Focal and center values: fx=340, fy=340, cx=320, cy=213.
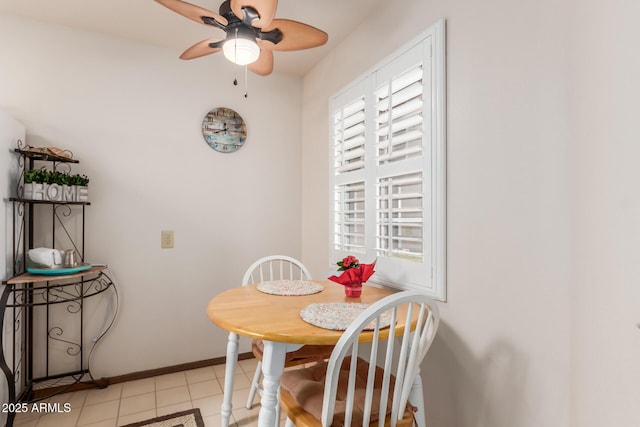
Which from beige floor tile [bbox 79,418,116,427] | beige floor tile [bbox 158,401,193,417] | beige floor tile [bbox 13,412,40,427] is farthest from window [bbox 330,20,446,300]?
beige floor tile [bbox 13,412,40,427]

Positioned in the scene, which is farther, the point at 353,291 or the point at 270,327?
the point at 353,291

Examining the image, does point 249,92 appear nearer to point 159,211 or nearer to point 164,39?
point 164,39

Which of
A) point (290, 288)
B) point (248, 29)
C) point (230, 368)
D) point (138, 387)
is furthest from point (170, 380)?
point (248, 29)

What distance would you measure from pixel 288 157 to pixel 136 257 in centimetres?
149

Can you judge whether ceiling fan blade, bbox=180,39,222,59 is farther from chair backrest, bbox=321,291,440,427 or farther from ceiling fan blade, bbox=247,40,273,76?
chair backrest, bbox=321,291,440,427

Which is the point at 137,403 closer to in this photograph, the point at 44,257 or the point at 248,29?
the point at 44,257

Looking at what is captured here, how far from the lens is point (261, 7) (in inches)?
57.4

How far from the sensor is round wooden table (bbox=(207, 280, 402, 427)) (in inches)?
47.3

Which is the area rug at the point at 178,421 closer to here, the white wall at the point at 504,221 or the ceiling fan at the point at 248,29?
the white wall at the point at 504,221

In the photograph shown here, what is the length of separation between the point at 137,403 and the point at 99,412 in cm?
21

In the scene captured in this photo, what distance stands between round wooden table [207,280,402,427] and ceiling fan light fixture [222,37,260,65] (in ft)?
3.97

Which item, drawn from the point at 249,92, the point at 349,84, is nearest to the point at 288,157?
the point at 249,92

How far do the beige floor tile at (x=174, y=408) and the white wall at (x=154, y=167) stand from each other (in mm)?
529

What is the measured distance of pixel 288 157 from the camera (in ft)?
10.2
